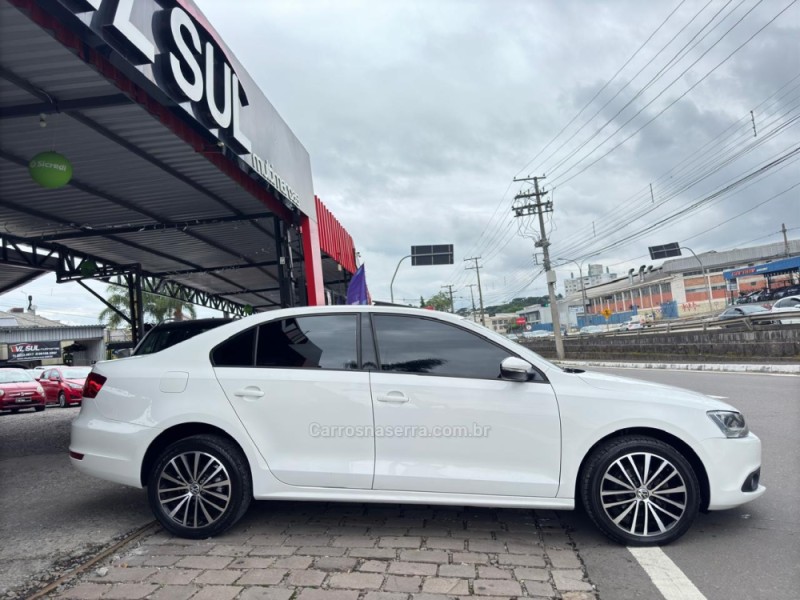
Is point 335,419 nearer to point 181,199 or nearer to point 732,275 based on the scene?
point 181,199

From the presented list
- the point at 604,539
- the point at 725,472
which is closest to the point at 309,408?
the point at 604,539

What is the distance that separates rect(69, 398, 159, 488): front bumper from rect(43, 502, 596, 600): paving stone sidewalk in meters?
0.51

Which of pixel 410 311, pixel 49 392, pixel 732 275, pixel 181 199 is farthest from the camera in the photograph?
pixel 732 275

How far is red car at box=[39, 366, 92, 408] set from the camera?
17.5 meters

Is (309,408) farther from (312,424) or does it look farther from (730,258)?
(730,258)

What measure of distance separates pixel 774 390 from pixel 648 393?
28.9 ft

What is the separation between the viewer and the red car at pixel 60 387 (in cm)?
1750

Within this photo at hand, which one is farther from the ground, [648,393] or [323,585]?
[648,393]

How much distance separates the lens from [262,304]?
30.1 meters

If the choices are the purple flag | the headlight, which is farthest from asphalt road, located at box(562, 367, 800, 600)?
the purple flag

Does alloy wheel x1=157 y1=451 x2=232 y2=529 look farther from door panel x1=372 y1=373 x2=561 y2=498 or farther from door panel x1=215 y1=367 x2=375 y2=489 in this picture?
door panel x1=372 y1=373 x2=561 y2=498

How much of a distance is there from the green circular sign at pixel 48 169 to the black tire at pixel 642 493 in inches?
257

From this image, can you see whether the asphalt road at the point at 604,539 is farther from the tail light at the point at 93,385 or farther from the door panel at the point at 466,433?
the tail light at the point at 93,385

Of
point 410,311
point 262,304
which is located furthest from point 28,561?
point 262,304
